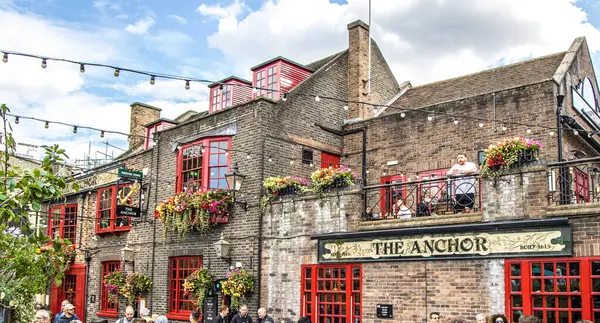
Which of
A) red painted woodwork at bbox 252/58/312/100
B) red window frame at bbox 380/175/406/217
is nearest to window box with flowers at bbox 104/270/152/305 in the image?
red painted woodwork at bbox 252/58/312/100

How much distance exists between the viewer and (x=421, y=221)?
41.2ft

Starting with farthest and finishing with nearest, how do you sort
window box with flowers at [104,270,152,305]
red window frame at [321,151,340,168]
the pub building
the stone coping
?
window box with flowers at [104,270,152,305] → red window frame at [321,151,340,168] → the stone coping → the pub building

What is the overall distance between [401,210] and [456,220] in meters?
1.68

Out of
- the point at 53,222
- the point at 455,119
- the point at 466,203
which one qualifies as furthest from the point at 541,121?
the point at 53,222

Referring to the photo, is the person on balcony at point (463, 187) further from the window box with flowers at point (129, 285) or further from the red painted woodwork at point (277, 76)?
the window box with flowers at point (129, 285)

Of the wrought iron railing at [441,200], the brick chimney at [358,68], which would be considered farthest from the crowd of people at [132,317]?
the brick chimney at [358,68]

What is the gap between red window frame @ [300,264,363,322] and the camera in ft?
44.5

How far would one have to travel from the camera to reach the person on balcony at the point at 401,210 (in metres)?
13.6

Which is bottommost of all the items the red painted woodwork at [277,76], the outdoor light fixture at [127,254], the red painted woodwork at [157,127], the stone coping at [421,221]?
the outdoor light fixture at [127,254]

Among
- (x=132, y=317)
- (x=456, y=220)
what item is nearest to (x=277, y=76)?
(x=456, y=220)

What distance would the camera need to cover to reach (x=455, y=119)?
15.5m

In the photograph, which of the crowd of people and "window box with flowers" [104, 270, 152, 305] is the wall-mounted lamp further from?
"window box with flowers" [104, 270, 152, 305]

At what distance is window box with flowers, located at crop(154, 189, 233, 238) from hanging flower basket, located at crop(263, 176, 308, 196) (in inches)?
47.3

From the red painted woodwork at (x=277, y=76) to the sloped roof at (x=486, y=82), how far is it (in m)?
2.72
